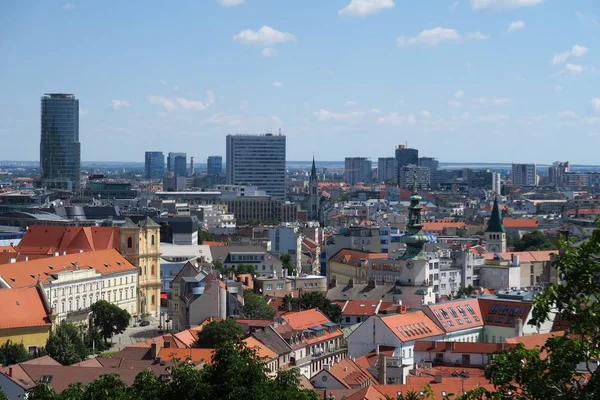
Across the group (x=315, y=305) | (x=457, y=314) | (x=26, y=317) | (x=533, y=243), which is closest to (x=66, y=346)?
(x=26, y=317)

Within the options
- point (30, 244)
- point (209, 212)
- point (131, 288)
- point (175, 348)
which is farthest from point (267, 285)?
point (209, 212)

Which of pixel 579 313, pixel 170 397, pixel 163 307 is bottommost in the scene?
pixel 163 307

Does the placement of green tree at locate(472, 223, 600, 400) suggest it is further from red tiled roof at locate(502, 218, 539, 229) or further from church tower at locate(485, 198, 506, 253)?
red tiled roof at locate(502, 218, 539, 229)

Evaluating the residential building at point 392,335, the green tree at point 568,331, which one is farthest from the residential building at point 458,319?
the green tree at point 568,331

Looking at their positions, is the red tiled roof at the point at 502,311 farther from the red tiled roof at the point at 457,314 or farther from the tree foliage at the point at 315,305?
the tree foliage at the point at 315,305

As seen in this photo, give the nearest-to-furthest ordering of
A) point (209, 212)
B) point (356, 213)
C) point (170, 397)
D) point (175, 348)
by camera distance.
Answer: point (170, 397)
point (175, 348)
point (209, 212)
point (356, 213)

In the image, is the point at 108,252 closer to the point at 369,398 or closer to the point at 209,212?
the point at 369,398
